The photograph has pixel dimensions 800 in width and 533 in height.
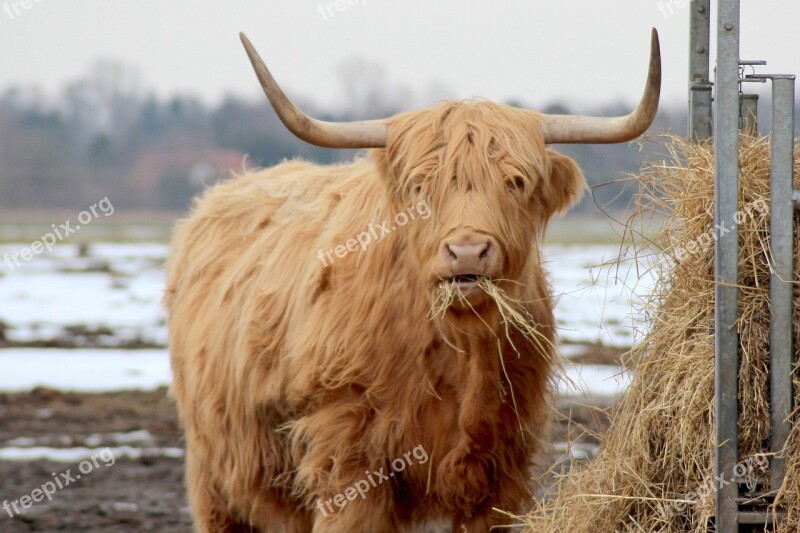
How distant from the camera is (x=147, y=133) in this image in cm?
4131

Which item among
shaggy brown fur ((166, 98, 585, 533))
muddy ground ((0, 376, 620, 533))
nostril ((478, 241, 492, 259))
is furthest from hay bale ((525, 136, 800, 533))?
nostril ((478, 241, 492, 259))

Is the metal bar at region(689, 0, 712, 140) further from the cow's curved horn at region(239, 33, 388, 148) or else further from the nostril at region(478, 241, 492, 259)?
the cow's curved horn at region(239, 33, 388, 148)

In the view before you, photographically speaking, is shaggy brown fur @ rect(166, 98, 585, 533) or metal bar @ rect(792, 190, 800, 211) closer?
Answer: metal bar @ rect(792, 190, 800, 211)

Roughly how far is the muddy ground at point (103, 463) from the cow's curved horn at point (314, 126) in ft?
4.18

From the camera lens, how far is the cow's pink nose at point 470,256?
3.24m

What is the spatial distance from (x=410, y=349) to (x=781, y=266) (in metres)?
1.30

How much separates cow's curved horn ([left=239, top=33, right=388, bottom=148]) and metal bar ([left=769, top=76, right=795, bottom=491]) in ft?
4.47

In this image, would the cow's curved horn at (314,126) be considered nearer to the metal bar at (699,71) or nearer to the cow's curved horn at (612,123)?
the cow's curved horn at (612,123)

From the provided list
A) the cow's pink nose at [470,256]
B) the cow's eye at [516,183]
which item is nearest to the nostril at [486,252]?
the cow's pink nose at [470,256]

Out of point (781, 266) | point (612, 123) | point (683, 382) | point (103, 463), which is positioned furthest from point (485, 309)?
point (103, 463)

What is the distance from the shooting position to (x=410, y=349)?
3715 millimetres

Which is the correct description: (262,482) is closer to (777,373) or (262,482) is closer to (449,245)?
(449,245)

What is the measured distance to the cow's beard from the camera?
3.31m

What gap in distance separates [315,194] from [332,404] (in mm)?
1236
